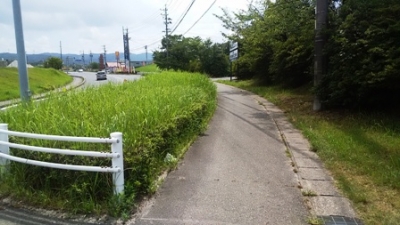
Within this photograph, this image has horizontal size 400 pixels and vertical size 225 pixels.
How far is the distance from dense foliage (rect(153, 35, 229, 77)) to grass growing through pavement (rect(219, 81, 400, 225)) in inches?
1721

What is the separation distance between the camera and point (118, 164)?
132 inches

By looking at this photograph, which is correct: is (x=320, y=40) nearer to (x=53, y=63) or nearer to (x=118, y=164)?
(x=118, y=164)

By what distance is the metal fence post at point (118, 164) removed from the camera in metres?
3.32

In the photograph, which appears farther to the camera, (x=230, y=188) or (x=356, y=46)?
(x=356, y=46)

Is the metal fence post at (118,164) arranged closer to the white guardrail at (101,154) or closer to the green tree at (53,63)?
the white guardrail at (101,154)

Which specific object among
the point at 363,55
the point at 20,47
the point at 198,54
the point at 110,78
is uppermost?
the point at 198,54

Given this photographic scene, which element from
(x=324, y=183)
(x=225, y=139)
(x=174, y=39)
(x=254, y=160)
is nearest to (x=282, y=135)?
(x=225, y=139)

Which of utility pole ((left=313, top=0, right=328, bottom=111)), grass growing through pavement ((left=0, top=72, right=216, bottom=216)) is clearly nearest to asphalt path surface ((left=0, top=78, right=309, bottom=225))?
grass growing through pavement ((left=0, top=72, right=216, bottom=216))

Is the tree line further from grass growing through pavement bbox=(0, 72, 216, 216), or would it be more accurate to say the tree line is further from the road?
the road

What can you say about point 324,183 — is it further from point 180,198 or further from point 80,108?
point 80,108

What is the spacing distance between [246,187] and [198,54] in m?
49.7

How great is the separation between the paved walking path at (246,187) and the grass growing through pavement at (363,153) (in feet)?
0.65

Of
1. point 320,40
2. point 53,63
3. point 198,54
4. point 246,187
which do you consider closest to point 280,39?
point 320,40

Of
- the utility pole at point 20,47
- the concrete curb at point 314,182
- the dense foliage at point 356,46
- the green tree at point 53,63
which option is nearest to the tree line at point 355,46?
the dense foliage at point 356,46
